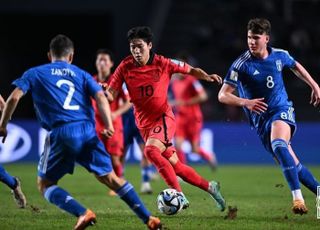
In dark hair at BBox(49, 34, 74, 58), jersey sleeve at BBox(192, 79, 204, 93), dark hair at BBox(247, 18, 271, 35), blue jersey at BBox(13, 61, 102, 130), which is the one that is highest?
dark hair at BBox(247, 18, 271, 35)

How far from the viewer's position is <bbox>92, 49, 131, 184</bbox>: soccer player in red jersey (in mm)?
11828

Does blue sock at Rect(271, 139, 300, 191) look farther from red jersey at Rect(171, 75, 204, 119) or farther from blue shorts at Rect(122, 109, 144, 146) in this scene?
red jersey at Rect(171, 75, 204, 119)

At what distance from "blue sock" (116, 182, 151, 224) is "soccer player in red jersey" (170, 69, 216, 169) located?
325 inches

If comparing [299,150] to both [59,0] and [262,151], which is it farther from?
[59,0]

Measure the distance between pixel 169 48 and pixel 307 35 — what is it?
4177 mm

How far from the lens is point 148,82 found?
30.2ft

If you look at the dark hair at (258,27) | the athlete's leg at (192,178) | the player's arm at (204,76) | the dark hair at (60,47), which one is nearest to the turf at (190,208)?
the athlete's leg at (192,178)

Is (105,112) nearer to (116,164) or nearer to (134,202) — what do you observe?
(134,202)

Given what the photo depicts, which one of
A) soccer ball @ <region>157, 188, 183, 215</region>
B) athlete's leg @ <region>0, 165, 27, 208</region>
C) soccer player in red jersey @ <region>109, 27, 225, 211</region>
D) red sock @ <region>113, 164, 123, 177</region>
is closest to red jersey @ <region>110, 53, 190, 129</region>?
soccer player in red jersey @ <region>109, 27, 225, 211</region>

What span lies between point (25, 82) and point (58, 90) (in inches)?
12.6

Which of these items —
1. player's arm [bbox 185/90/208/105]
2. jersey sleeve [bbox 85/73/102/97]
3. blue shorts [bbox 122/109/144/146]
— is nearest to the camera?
jersey sleeve [bbox 85/73/102/97]

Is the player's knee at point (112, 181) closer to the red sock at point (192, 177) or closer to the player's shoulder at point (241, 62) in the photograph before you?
the red sock at point (192, 177)

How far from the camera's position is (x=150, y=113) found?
925 cm

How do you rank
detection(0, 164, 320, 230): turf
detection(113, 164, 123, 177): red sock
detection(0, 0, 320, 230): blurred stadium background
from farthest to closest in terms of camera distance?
1. detection(0, 0, 320, 230): blurred stadium background
2. detection(113, 164, 123, 177): red sock
3. detection(0, 164, 320, 230): turf
